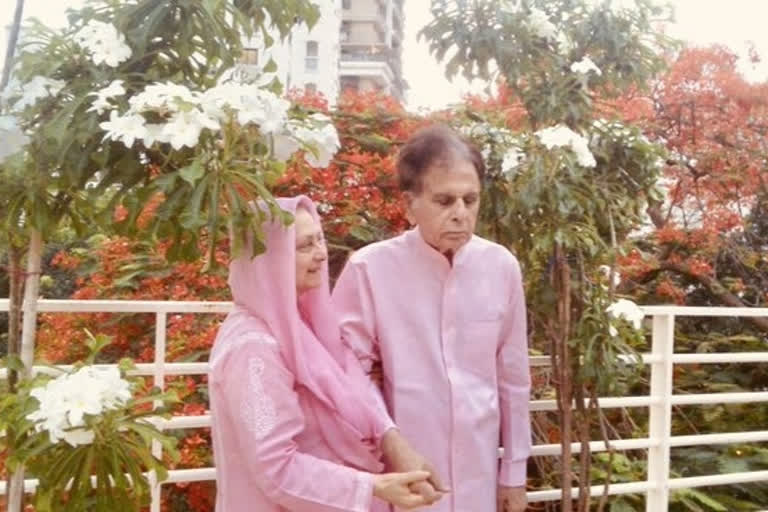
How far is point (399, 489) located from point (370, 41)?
8219mm

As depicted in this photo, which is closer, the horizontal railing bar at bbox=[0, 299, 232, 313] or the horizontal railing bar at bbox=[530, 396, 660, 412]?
the horizontal railing bar at bbox=[0, 299, 232, 313]

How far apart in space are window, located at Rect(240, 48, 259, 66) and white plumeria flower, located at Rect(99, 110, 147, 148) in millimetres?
344

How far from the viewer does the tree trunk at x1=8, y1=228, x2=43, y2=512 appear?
1.93 m

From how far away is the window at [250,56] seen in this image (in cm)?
198

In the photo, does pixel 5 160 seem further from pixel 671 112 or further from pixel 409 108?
pixel 671 112

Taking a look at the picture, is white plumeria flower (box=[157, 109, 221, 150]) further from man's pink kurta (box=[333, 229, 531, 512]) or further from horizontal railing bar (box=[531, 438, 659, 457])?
horizontal railing bar (box=[531, 438, 659, 457])

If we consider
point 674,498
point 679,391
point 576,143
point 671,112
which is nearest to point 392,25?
point 671,112

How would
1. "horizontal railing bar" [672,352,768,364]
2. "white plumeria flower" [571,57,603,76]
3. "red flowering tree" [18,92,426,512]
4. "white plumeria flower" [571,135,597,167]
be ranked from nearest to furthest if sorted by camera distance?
"white plumeria flower" [571,135,597,167] < "white plumeria flower" [571,57,603,76] < "horizontal railing bar" [672,352,768,364] < "red flowering tree" [18,92,426,512]

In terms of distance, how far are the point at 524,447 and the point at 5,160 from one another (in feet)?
4.03

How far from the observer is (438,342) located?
6.93ft

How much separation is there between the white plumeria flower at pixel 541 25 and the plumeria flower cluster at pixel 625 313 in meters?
0.75

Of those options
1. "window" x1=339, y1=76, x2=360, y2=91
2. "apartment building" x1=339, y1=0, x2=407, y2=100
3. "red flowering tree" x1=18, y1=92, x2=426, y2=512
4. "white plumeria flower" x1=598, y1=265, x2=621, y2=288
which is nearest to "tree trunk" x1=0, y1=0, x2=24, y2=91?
"white plumeria flower" x1=598, y1=265, x2=621, y2=288

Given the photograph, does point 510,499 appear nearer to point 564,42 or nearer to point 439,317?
point 439,317

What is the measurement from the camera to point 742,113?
20.1 feet
